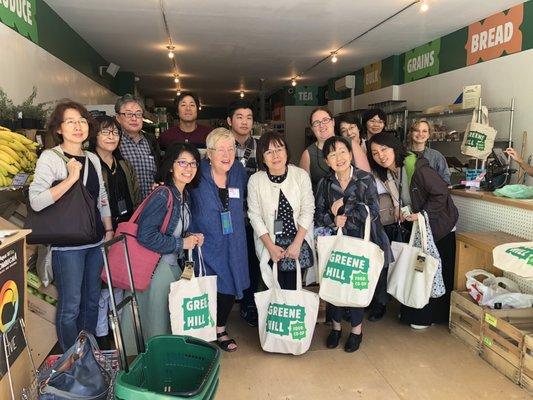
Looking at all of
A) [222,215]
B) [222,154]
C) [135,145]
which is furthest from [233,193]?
[135,145]

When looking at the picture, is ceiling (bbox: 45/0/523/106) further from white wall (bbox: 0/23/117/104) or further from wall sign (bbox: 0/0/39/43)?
white wall (bbox: 0/23/117/104)

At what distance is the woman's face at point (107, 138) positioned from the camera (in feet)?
9.16

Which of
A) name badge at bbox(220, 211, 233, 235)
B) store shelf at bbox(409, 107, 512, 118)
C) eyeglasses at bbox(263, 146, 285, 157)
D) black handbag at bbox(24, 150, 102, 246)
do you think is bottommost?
name badge at bbox(220, 211, 233, 235)

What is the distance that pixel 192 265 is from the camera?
103 inches

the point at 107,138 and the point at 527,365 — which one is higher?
the point at 107,138

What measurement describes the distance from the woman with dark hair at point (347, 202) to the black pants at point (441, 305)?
1.79ft

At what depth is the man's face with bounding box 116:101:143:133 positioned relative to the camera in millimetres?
3256

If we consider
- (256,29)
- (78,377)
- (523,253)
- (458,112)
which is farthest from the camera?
(256,29)

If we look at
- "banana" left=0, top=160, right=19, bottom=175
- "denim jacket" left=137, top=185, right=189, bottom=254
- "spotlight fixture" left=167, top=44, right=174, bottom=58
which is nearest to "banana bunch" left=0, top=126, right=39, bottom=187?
"banana" left=0, top=160, right=19, bottom=175

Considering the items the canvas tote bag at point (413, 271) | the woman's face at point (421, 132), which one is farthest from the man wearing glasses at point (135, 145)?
the woman's face at point (421, 132)

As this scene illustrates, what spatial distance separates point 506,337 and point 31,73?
467 cm

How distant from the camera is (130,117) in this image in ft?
10.7

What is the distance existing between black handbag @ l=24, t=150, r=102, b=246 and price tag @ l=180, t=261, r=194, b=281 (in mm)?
556

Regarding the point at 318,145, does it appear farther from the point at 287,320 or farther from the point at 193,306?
the point at 193,306
